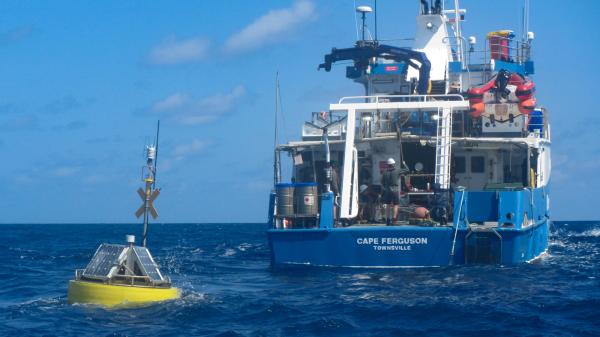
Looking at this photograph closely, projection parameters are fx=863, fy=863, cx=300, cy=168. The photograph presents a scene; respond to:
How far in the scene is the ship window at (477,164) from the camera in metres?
24.2

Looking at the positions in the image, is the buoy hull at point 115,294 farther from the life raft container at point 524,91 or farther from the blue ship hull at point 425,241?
the life raft container at point 524,91

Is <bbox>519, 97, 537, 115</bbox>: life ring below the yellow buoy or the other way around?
the other way around

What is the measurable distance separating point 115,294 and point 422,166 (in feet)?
37.1

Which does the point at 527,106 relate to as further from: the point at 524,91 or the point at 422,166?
the point at 422,166

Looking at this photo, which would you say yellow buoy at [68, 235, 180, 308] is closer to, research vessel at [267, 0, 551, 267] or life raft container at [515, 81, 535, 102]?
research vessel at [267, 0, 551, 267]

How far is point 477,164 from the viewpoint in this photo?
2427cm

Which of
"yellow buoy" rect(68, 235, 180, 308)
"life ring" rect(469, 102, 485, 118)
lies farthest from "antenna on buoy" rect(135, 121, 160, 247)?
"life ring" rect(469, 102, 485, 118)

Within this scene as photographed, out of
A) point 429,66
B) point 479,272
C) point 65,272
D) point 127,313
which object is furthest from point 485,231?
point 65,272

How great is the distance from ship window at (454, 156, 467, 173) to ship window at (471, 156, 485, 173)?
0.23 meters

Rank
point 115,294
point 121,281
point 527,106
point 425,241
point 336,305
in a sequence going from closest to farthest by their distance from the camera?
point 115,294, point 336,305, point 121,281, point 425,241, point 527,106

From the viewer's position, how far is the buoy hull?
14.9m

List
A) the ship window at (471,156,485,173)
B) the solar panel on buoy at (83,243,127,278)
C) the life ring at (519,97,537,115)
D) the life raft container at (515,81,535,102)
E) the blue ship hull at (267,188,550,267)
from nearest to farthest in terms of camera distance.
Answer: the solar panel on buoy at (83,243,127,278)
the blue ship hull at (267,188,550,267)
the life raft container at (515,81,535,102)
the life ring at (519,97,537,115)
the ship window at (471,156,485,173)

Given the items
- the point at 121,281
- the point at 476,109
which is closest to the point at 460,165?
the point at 476,109

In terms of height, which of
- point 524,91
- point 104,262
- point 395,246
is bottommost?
point 104,262
